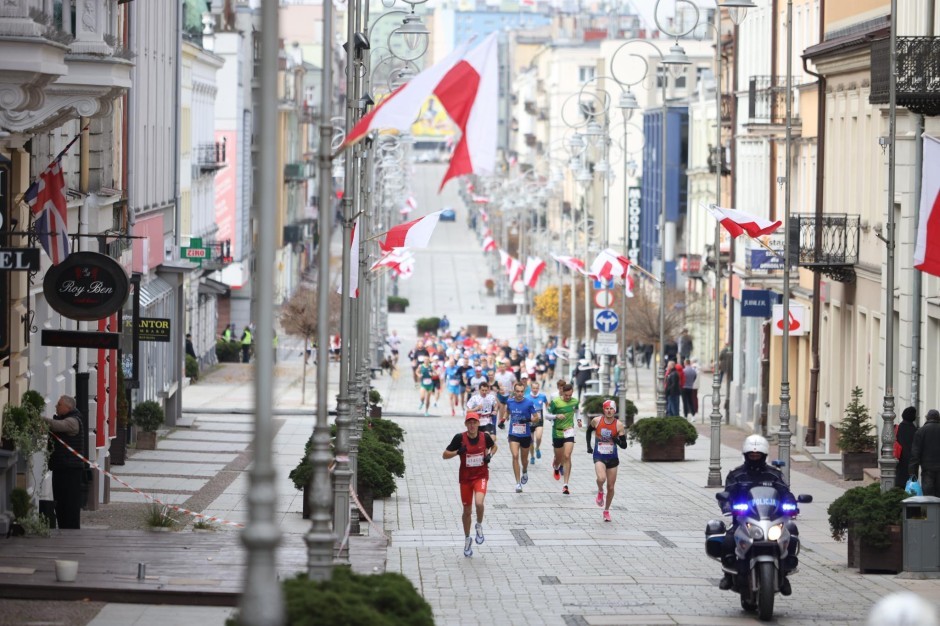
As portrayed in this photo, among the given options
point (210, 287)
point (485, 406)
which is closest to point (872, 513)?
point (485, 406)

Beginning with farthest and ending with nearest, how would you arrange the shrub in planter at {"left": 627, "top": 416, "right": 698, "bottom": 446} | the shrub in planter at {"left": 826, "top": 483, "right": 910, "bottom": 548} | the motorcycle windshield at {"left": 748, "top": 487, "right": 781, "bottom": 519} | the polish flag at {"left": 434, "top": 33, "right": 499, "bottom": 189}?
1. the shrub in planter at {"left": 627, "top": 416, "right": 698, "bottom": 446}
2. the shrub in planter at {"left": 826, "top": 483, "right": 910, "bottom": 548}
3. the motorcycle windshield at {"left": 748, "top": 487, "right": 781, "bottom": 519}
4. the polish flag at {"left": 434, "top": 33, "right": 499, "bottom": 189}

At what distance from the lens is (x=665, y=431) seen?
33656mm

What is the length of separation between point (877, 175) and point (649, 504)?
35.3ft

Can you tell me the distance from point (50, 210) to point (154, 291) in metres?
18.2

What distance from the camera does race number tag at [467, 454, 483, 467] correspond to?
782 inches

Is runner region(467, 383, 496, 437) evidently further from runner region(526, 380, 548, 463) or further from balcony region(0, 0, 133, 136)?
balcony region(0, 0, 133, 136)

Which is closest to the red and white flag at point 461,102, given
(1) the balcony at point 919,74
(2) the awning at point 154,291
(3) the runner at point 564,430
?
(3) the runner at point 564,430

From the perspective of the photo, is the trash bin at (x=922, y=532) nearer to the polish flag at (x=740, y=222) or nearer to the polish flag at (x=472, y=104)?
the polish flag at (x=472, y=104)

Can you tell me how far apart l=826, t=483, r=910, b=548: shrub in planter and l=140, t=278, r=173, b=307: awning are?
1923 cm

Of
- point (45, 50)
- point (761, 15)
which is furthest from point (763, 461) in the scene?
point (761, 15)

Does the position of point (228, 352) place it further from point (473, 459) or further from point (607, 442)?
point (473, 459)

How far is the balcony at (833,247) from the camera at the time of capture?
36344mm

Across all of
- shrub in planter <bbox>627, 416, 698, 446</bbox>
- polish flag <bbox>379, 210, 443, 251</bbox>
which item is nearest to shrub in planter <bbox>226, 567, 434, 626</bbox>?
polish flag <bbox>379, 210, 443, 251</bbox>

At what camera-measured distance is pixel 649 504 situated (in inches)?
1029
